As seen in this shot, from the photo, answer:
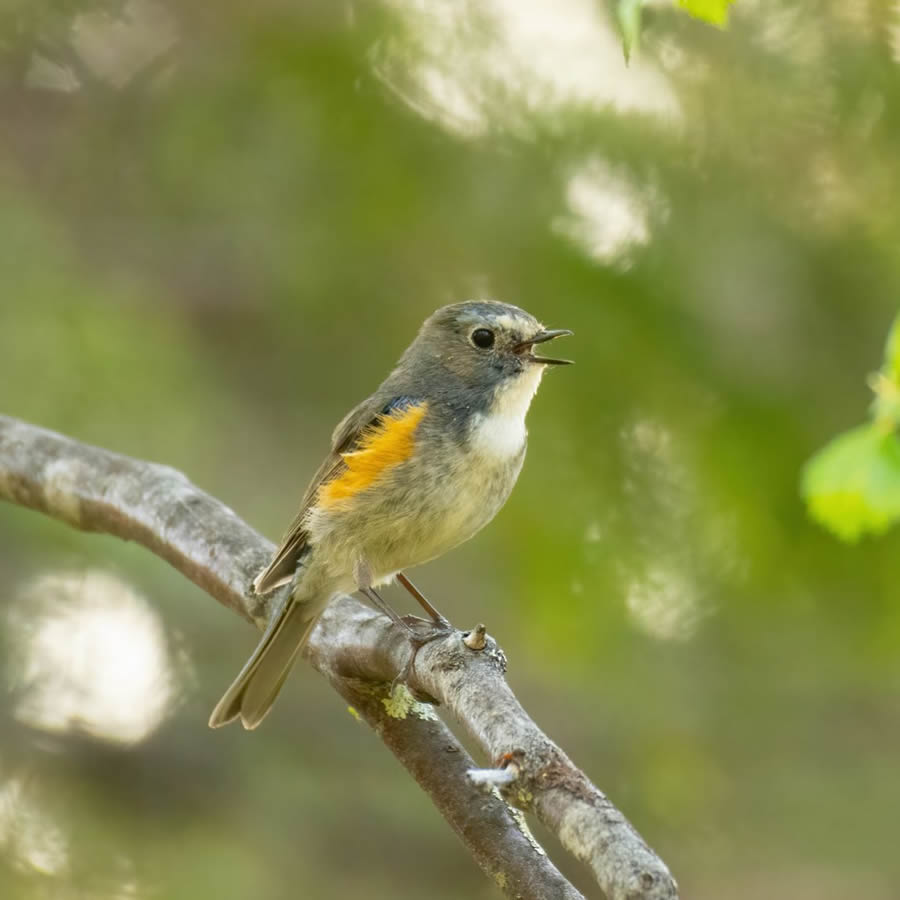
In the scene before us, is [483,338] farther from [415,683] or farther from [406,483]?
[415,683]

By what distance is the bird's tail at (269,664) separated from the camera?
3.50m

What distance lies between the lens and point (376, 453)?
360 cm

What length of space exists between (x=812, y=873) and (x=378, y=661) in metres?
2.32

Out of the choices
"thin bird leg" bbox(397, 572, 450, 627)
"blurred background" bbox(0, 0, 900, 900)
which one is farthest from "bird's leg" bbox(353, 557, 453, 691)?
"blurred background" bbox(0, 0, 900, 900)

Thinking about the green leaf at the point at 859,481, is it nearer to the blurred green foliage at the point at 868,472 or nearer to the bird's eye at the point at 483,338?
the blurred green foliage at the point at 868,472

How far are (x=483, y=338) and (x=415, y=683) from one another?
53.8 inches

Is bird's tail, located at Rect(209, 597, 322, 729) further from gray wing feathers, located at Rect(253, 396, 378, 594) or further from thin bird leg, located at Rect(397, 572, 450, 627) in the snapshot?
thin bird leg, located at Rect(397, 572, 450, 627)

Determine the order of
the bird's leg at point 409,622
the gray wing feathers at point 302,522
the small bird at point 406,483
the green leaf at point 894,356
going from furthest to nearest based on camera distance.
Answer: the small bird at point 406,483 → the gray wing feathers at point 302,522 → the bird's leg at point 409,622 → the green leaf at point 894,356

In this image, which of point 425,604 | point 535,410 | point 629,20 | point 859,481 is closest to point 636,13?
point 629,20

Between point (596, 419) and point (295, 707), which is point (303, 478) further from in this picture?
point (596, 419)

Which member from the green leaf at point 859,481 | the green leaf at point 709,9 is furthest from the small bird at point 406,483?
the green leaf at point 709,9

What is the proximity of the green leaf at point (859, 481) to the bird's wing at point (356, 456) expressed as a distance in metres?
1.23

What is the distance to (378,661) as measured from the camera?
9.63 feet

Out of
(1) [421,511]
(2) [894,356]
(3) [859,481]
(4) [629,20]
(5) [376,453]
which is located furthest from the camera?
(5) [376,453]
